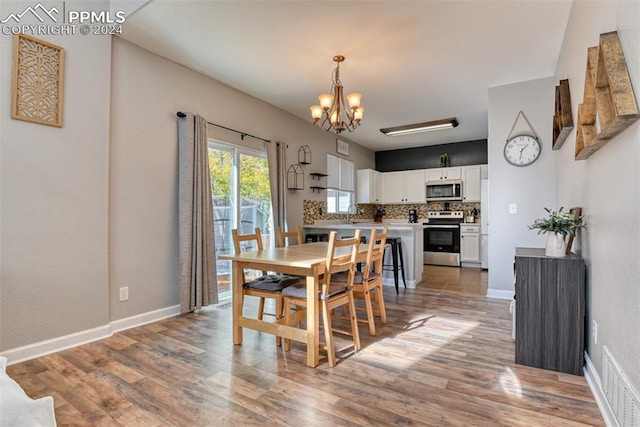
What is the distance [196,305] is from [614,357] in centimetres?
327

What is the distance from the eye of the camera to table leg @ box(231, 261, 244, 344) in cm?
253

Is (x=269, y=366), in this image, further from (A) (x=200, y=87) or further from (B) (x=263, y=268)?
(A) (x=200, y=87)

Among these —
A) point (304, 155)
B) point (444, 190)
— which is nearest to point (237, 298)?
point (304, 155)

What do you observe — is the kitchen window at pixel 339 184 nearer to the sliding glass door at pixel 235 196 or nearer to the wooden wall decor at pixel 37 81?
the sliding glass door at pixel 235 196

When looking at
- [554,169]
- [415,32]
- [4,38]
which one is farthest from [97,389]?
[554,169]

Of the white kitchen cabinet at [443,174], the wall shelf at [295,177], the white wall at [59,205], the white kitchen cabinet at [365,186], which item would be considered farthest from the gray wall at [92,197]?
the white kitchen cabinet at [443,174]

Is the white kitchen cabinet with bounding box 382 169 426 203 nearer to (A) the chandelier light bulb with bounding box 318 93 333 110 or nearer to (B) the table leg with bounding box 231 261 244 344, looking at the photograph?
(A) the chandelier light bulb with bounding box 318 93 333 110

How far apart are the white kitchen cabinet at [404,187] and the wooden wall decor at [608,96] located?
17.5 ft

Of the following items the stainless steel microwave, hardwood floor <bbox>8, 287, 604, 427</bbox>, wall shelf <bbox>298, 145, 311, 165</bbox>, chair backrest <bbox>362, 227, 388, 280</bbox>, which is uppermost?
wall shelf <bbox>298, 145, 311, 165</bbox>

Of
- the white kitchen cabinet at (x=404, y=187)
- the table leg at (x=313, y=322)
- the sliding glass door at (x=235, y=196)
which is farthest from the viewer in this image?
the white kitchen cabinet at (x=404, y=187)

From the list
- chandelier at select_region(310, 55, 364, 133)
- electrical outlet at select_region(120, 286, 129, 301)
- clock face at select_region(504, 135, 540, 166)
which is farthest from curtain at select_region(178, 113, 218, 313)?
clock face at select_region(504, 135, 540, 166)

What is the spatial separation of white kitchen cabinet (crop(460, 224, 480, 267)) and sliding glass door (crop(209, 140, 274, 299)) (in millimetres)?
4111

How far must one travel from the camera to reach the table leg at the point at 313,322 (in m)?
2.15

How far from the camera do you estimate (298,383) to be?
1.94 meters
